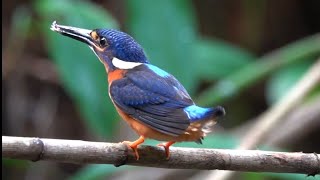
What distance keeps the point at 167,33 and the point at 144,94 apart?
4.37ft

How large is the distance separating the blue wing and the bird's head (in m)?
0.02

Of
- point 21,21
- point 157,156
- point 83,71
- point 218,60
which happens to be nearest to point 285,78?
point 218,60

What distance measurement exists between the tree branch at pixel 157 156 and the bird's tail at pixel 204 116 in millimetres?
99

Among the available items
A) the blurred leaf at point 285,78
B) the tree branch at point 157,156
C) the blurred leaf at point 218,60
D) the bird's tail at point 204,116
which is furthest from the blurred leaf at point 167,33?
the bird's tail at point 204,116

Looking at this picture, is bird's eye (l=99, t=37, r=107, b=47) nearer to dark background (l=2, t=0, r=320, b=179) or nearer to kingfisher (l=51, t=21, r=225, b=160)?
kingfisher (l=51, t=21, r=225, b=160)

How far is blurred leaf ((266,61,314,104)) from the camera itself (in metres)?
3.06

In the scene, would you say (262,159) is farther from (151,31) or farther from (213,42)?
Answer: (213,42)

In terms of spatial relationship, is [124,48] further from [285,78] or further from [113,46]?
[285,78]

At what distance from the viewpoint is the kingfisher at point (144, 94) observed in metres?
1.36

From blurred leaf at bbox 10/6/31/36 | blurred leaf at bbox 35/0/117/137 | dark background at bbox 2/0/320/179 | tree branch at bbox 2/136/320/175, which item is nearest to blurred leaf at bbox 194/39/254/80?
dark background at bbox 2/0/320/179

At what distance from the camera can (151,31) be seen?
279 centimetres

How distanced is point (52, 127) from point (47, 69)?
0.93ft

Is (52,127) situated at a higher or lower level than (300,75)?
lower

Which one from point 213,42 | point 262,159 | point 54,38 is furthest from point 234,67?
point 262,159
